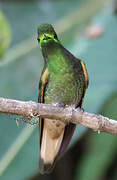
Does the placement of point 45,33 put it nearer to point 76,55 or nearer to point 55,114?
point 55,114

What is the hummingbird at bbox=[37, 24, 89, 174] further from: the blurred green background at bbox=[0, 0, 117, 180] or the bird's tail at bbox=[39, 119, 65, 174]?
the blurred green background at bbox=[0, 0, 117, 180]

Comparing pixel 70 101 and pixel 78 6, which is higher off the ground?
pixel 78 6

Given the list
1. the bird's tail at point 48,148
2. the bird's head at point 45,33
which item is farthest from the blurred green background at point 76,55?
the bird's head at point 45,33

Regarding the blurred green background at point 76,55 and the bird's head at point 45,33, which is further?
the blurred green background at point 76,55

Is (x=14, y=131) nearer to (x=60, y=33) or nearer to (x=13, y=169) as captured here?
(x=13, y=169)

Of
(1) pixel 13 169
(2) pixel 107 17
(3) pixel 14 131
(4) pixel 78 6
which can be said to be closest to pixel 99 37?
(2) pixel 107 17

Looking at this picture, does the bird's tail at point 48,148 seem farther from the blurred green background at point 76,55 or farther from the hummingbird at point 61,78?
the blurred green background at point 76,55
